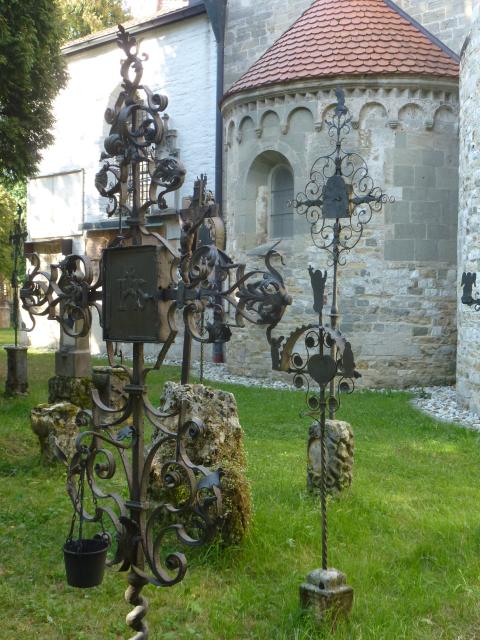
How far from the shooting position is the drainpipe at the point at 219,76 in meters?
17.4

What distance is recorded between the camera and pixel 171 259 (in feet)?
10.2

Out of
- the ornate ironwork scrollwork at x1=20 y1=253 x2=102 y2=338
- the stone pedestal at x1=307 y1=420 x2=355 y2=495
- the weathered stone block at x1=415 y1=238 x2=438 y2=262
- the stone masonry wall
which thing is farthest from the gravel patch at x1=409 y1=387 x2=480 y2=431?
the stone masonry wall

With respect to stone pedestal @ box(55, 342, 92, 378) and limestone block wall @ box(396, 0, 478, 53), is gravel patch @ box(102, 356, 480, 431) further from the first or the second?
limestone block wall @ box(396, 0, 478, 53)

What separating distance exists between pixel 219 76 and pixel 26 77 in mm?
7364

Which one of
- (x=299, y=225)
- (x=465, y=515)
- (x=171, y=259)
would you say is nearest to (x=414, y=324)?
(x=299, y=225)

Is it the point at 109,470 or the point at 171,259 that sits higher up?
the point at 171,259

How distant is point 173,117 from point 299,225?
22.0 ft

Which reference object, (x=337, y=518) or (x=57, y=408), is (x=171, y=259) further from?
(x=57, y=408)

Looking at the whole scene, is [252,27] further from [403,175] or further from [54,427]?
[54,427]

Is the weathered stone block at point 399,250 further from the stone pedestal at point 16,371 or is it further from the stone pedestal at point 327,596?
the stone pedestal at point 327,596

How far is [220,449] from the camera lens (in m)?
5.04

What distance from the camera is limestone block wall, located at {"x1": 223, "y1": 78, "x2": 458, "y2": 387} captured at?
13.2 m

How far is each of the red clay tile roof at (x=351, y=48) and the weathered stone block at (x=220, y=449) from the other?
933 centimetres

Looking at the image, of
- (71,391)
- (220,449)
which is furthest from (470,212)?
(220,449)
